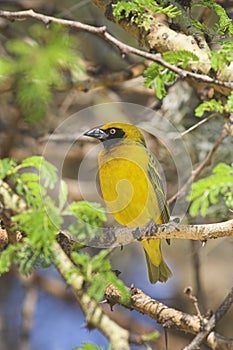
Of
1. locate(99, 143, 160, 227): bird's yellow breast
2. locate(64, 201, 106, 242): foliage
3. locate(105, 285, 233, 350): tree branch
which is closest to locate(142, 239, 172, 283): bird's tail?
locate(99, 143, 160, 227): bird's yellow breast

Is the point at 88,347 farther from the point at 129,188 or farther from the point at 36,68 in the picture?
the point at 129,188

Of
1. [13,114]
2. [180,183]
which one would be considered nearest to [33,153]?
[13,114]

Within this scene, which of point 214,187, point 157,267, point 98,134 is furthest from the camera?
point 98,134

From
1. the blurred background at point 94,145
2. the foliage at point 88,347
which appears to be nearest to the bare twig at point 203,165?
the blurred background at point 94,145

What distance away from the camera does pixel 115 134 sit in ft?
13.2

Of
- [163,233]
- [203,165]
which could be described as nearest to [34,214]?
[163,233]

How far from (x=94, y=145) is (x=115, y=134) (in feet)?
4.57

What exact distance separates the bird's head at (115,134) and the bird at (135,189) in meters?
0.03

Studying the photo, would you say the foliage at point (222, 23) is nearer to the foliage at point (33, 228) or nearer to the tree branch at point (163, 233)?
the tree branch at point (163, 233)

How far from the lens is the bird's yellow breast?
3672mm

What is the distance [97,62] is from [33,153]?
3.58ft

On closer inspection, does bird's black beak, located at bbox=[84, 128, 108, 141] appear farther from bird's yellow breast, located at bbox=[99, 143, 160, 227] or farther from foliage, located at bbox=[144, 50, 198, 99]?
foliage, located at bbox=[144, 50, 198, 99]

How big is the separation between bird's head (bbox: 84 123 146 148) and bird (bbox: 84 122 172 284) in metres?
0.03

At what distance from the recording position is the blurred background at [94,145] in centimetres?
500
